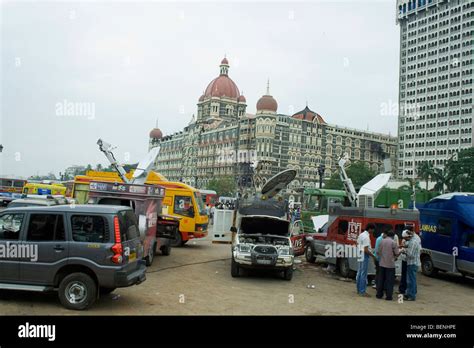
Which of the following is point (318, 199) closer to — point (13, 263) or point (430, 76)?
point (13, 263)

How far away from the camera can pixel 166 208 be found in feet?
59.8

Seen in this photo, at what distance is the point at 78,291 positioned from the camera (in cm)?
793

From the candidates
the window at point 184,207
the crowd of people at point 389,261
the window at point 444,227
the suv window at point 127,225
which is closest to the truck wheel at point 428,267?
the window at point 444,227

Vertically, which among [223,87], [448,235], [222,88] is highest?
[223,87]

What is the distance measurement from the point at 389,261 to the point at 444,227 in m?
4.73

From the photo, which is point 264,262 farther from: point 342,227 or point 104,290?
point 104,290

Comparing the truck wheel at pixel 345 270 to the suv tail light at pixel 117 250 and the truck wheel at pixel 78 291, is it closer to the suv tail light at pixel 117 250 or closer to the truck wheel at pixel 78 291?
the suv tail light at pixel 117 250

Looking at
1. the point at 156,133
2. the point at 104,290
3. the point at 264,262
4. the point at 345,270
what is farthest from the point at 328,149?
the point at 104,290

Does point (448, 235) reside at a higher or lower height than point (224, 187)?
lower

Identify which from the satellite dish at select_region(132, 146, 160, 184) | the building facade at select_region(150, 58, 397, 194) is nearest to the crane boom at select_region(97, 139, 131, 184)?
the satellite dish at select_region(132, 146, 160, 184)

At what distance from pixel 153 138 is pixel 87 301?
14275 cm

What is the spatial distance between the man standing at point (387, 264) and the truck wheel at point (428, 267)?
4.86 metres

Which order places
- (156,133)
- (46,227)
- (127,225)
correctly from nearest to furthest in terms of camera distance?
(46,227)
(127,225)
(156,133)
